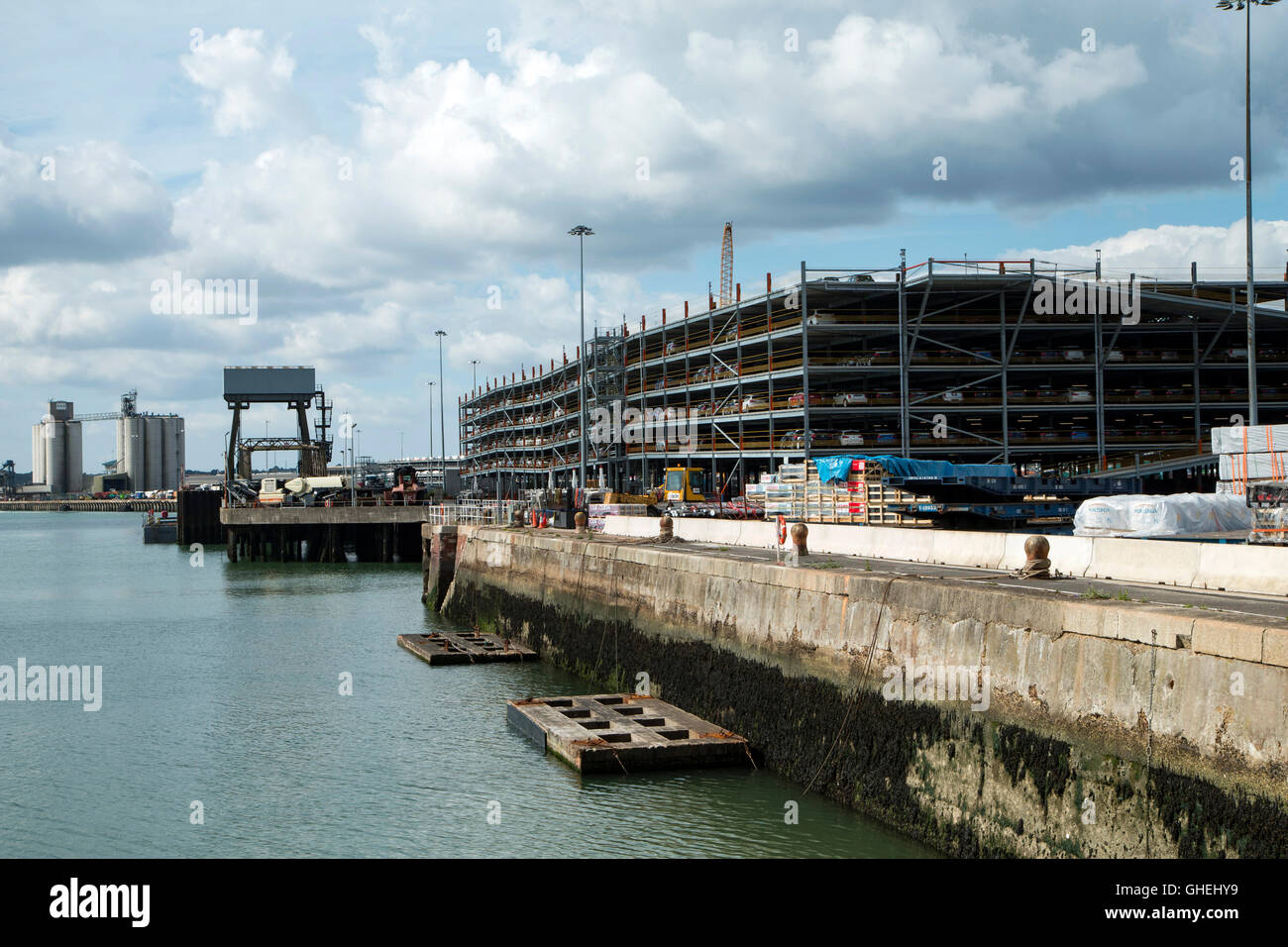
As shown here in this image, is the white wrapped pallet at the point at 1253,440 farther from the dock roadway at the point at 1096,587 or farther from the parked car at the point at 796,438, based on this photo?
the parked car at the point at 796,438

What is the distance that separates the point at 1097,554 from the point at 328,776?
15476mm

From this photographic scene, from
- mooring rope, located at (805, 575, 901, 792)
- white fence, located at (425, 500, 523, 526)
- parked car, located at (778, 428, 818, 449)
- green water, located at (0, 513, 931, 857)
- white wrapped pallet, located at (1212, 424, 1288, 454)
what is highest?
parked car, located at (778, 428, 818, 449)

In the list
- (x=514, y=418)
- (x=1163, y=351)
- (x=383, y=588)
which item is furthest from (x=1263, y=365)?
(x=514, y=418)

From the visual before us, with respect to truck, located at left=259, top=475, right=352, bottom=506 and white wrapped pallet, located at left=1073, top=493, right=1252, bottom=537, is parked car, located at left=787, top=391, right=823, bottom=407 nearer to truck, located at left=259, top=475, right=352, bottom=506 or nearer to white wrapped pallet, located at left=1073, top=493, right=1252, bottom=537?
white wrapped pallet, located at left=1073, top=493, right=1252, bottom=537

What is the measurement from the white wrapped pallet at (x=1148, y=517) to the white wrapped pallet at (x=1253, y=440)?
163 inches

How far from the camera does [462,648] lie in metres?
38.6

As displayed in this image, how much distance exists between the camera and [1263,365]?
228ft

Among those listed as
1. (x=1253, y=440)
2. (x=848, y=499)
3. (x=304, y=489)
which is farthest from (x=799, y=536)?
(x=304, y=489)

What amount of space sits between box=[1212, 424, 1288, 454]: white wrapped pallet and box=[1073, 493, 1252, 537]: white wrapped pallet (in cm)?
414

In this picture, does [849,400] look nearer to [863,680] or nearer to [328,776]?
[863,680]

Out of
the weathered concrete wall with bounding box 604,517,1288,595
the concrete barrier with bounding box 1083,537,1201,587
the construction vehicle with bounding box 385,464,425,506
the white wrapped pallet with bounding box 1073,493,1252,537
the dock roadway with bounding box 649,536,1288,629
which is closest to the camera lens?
the dock roadway with bounding box 649,536,1288,629

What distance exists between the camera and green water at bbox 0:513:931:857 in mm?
18672

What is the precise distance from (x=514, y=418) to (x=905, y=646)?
124654 mm

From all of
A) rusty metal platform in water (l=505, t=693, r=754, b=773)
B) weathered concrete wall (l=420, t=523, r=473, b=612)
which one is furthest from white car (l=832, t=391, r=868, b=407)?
rusty metal platform in water (l=505, t=693, r=754, b=773)
